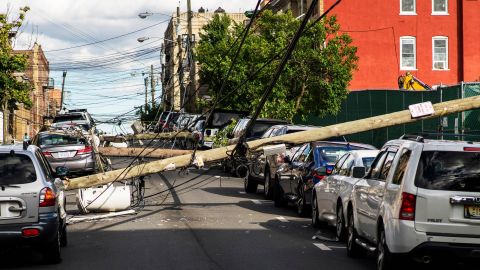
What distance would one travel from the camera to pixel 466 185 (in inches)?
394

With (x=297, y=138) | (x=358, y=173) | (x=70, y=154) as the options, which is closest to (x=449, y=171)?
(x=358, y=173)

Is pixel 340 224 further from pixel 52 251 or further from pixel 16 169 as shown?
pixel 16 169

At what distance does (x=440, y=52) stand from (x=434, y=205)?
1794 inches

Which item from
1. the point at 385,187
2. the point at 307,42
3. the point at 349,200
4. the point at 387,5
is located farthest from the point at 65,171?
the point at 387,5

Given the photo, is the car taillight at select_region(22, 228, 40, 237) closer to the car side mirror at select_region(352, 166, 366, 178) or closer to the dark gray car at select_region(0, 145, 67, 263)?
the dark gray car at select_region(0, 145, 67, 263)

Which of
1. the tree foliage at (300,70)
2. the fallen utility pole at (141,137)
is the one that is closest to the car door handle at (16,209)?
the fallen utility pole at (141,137)

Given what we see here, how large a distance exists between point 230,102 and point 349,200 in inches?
1335

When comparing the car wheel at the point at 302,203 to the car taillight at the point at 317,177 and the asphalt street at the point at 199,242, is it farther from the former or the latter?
the car taillight at the point at 317,177

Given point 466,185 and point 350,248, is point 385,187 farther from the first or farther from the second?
point 350,248

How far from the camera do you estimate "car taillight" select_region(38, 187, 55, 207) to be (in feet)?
38.9

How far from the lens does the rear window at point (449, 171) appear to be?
9984mm

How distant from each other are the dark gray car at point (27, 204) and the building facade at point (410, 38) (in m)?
42.7

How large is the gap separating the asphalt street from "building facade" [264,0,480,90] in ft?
109

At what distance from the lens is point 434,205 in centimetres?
987
